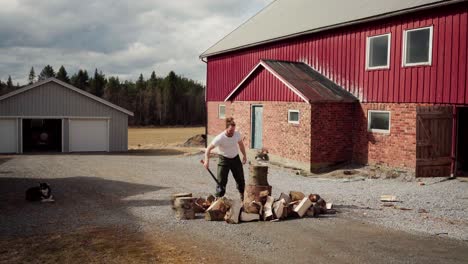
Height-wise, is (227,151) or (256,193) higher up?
(227,151)

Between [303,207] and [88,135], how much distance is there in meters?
21.8

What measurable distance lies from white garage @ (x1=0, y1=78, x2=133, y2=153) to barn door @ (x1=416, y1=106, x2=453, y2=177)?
19838mm

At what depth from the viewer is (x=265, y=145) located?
20281 millimetres

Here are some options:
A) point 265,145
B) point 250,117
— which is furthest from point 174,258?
point 250,117

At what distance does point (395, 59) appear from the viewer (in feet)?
53.0

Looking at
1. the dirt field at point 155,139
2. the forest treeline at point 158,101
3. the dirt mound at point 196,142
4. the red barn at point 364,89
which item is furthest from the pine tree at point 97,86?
the red barn at point 364,89

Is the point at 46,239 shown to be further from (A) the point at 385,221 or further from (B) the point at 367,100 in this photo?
(B) the point at 367,100

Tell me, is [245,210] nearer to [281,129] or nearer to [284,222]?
[284,222]

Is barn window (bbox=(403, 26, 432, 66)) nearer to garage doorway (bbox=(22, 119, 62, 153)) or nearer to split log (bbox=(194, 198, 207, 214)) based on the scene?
split log (bbox=(194, 198, 207, 214))

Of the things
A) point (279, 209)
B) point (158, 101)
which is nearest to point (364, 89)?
point (279, 209)

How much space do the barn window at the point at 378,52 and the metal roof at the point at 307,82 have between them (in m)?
Result: 1.58

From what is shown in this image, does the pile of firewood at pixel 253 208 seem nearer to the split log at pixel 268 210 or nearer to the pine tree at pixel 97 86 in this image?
the split log at pixel 268 210

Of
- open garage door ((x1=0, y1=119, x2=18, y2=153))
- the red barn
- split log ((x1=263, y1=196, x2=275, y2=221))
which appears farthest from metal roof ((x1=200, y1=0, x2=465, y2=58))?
open garage door ((x1=0, y1=119, x2=18, y2=153))

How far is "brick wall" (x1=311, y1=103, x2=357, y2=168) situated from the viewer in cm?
1731
